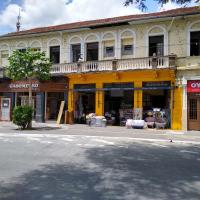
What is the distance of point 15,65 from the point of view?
24.0 metres

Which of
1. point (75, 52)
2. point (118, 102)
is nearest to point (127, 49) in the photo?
point (118, 102)

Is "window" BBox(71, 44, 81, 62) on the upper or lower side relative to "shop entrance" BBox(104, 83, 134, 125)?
upper

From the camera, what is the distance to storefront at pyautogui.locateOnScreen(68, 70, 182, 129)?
82.8ft

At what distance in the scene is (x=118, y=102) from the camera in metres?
28.2

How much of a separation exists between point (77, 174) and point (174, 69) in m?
16.8

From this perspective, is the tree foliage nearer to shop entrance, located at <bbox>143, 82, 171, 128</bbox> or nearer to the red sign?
shop entrance, located at <bbox>143, 82, 171, 128</bbox>

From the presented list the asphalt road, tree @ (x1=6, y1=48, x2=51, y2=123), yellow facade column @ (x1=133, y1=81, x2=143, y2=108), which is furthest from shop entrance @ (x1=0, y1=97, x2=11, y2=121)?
the asphalt road

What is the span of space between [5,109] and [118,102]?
10.5 m

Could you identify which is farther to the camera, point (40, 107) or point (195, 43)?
point (40, 107)

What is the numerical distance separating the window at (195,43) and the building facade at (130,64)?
Result: 0.05 meters

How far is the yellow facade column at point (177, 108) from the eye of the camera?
976 inches

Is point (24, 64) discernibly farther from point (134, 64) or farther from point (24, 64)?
point (134, 64)

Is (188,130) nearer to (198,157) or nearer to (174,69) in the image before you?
(174,69)

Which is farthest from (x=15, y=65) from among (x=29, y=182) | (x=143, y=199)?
(x=143, y=199)
